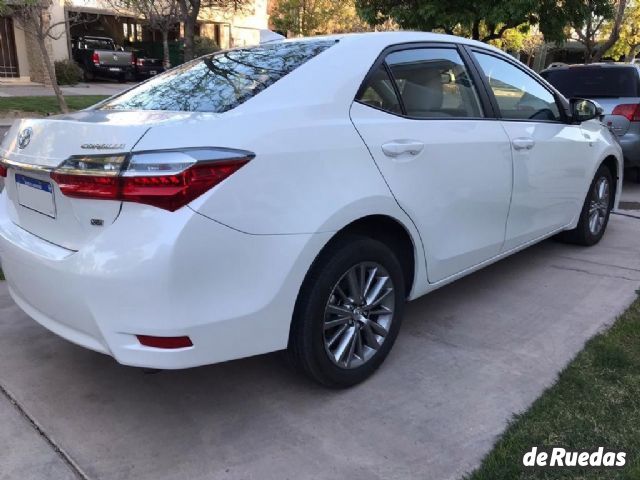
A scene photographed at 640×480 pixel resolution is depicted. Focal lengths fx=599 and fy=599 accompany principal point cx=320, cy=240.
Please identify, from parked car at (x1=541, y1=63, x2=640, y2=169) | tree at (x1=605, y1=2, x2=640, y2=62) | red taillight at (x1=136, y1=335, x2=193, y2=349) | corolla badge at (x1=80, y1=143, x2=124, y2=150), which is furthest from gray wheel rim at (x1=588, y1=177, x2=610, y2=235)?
tree at (x1=605, y1=2, x2=640, y2=62)

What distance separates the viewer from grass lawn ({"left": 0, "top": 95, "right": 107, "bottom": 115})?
14.2m

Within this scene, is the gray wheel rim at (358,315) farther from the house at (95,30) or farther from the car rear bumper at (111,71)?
the car rear bumper at (111,71)

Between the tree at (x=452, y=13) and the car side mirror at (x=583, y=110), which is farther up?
the tree at (x=452, y=13)

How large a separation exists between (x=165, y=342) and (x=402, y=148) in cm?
146

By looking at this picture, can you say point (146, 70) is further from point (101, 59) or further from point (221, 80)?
point (221, 80)

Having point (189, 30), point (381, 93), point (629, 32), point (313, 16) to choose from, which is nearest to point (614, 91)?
point (381, 93)

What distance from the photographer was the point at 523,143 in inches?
152

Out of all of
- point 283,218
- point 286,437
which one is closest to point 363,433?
point 286,437

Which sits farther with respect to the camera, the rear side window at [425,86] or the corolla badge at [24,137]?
the rear side window at [425,86]

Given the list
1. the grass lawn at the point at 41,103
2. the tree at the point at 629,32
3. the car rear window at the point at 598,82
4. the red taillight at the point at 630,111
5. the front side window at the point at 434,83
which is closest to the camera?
the front side window at the point at 434,83

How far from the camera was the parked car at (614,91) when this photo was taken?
7.30 meters

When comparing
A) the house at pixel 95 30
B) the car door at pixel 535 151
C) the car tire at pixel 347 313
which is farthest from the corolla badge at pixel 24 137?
the house at pixel 95 30

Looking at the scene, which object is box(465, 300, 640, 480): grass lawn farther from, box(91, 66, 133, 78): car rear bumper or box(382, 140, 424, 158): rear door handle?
box(91, 66, 133, 78): car rear bumper

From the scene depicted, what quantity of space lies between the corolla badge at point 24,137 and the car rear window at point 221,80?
0.46 m
